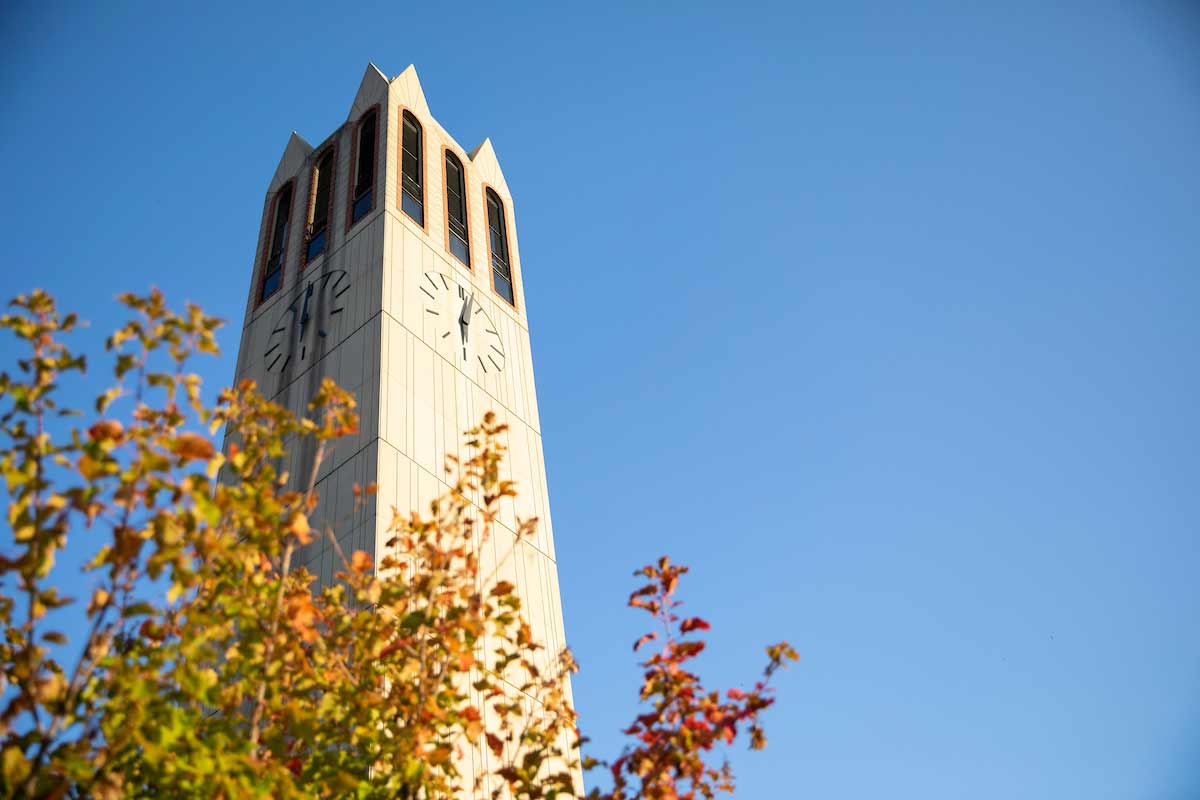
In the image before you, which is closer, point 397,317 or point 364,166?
point 397,317

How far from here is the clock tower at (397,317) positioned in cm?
1571

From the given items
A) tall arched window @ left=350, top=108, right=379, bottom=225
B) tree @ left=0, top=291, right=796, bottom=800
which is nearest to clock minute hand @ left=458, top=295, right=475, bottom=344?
tall arched window @ left=350, top=108, right=379, bottom=225

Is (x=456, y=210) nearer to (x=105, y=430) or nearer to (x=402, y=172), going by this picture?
(x=402, y=172)

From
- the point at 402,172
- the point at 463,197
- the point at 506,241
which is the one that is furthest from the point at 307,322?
the point at 506,241

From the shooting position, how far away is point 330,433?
18.5 feet

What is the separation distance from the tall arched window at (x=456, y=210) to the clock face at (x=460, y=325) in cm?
140

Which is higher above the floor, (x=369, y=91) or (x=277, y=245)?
(x=369, y=91)

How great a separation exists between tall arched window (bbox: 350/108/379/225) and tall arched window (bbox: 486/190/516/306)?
333 centimetres

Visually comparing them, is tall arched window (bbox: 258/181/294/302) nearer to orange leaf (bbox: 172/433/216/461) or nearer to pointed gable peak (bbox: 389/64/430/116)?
pointed gable peak (bbox: 389/64/430/116)

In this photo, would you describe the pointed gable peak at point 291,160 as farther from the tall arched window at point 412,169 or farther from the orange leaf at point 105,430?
the orange leaf at point 105,430

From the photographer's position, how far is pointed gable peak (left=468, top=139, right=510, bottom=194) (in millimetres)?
26078

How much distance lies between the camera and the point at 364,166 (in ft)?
74.1

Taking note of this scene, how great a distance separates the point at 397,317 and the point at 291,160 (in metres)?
10.5

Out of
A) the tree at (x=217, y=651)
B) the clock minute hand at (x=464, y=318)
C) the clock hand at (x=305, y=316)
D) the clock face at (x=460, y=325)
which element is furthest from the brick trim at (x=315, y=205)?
the tree at (x=217, y=651)
